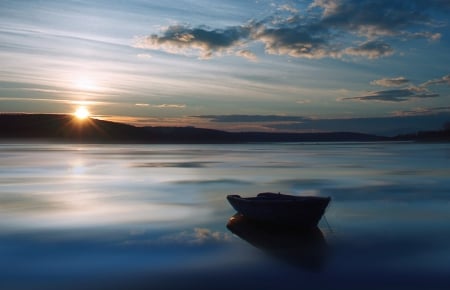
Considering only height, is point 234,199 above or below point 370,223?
above

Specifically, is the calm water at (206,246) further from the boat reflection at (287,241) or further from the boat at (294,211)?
the boat at (294,211)

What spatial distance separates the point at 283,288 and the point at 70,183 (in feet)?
79.5

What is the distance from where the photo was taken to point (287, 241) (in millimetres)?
11711

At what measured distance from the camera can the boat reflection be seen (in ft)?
33.0

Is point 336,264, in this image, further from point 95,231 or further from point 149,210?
point 149,210

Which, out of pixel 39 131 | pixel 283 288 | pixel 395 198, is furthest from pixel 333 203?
pixel 39 131

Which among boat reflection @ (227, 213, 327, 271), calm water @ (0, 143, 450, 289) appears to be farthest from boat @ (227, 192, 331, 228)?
calm water @ (0, 143, 450, 289)

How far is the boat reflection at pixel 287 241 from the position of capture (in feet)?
33.0

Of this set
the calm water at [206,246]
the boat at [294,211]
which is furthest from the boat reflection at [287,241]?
the boat at [294,211]

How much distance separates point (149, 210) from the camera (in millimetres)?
17812

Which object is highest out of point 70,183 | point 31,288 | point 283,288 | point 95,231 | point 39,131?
point 39,131

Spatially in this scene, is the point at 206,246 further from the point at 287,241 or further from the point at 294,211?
the point at 294,211

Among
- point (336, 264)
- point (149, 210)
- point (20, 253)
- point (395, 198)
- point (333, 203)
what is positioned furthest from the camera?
point (395, 198)

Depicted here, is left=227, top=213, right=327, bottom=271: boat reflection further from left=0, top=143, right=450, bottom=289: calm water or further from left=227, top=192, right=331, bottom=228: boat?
left=227, top=192, right=331, bottom=228: boat
